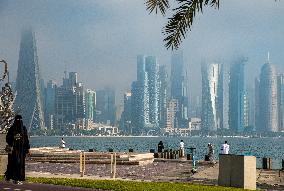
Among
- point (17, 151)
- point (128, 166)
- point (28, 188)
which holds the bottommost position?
point (128, 166)

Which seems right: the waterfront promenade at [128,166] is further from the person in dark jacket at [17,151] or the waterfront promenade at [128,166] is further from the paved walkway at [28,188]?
the paved walkway at [28,188]

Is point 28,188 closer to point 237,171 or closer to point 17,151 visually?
point 17,151

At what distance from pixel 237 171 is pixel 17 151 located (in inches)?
328

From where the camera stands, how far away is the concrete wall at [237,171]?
22.7 meters

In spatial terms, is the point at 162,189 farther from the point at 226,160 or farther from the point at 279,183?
the point at 279,183

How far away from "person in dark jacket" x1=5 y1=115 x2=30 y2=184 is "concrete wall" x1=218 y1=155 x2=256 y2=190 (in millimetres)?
7803

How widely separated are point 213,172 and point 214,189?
1481cm

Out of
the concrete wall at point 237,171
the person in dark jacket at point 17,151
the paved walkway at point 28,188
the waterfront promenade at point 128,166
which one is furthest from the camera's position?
the waterfront promenade at point 128,166

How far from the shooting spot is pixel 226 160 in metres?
23.1

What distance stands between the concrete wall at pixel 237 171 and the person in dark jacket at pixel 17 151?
7803 mm

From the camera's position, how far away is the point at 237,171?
2278 centimetres

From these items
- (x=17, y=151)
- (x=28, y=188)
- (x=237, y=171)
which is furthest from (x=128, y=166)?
(x=28, y=188)

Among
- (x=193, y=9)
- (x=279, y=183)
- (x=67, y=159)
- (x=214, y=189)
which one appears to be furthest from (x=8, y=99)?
(x=193, y=9)

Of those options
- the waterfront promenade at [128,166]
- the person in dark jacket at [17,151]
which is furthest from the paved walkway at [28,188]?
the waterfront promenade at [128,166]
